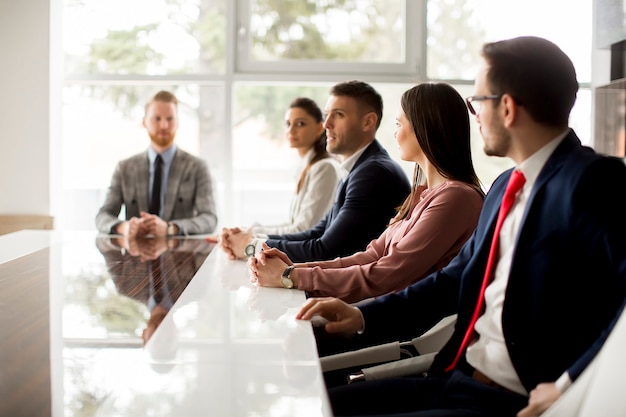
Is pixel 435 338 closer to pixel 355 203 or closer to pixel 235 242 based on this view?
pixel 355 203

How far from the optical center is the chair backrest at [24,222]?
4.98 m

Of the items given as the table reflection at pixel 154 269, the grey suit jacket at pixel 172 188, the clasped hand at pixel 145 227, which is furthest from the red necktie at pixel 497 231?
the grey suit jacket at pixel 172 188

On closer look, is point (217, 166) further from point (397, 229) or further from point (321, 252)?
point (397, 229)

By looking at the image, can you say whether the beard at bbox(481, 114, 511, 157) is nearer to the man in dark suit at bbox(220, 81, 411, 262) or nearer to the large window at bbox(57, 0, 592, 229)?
the man in dark suit at bbox(220, 81, 411, 262)

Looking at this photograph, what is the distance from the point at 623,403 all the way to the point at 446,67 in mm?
4466

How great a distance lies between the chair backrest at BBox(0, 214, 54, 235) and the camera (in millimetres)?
4980

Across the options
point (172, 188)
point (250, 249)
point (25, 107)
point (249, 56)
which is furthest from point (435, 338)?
point (25, 107)

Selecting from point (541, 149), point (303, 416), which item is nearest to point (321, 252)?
point (541, 149)

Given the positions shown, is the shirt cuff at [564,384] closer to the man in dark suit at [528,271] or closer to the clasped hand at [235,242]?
the man in dark suit at [528,271]

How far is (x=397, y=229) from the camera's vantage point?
89.7 inches

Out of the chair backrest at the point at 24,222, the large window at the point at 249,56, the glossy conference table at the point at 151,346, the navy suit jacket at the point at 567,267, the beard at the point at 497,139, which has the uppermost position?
the large window at the point at 249,56

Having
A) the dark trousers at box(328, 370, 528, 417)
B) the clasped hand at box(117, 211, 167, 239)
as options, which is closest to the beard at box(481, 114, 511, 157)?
the dark trousers at box(328, 370, 528, 417)

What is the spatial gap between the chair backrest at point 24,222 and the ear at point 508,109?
409 cm

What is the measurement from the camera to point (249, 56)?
525cm
